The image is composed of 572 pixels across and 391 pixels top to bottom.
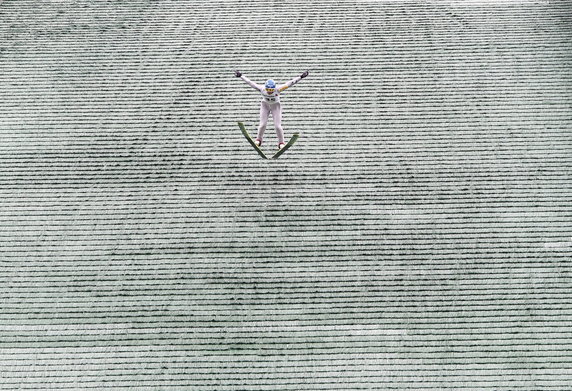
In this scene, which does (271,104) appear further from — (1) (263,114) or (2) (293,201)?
(2) (293,201)

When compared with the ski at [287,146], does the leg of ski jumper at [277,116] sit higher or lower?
higher

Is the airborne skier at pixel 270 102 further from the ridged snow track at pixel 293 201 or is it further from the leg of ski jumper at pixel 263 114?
the ridged snow track at pixel 293 201

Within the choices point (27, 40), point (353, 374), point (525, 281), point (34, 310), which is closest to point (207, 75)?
point (27, 40)

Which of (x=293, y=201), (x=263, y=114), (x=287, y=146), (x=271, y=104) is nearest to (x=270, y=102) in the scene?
(x=271, y=104)

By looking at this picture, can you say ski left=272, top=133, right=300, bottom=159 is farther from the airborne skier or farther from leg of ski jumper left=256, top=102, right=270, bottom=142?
leg of ski jumper left=256, top=102, right=270, bottom=142

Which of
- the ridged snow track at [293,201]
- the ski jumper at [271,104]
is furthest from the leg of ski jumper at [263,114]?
the ridged snow track at [293,201]

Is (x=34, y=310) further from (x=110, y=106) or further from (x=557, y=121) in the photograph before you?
(x=557, y=121)
